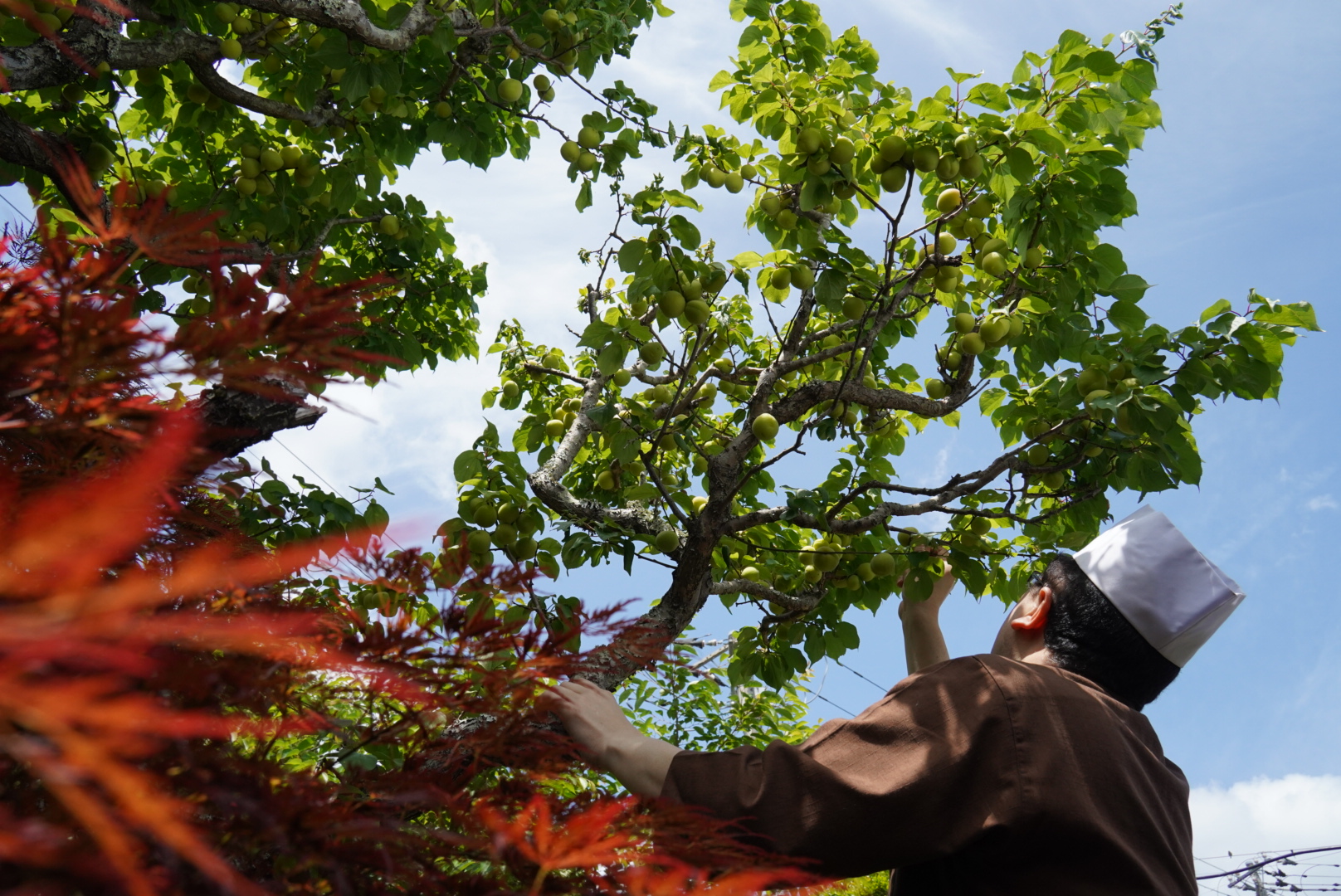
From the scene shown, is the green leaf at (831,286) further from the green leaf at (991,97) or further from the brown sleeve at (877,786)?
the brown sleeve at (877,786)

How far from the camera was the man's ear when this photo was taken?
206cm

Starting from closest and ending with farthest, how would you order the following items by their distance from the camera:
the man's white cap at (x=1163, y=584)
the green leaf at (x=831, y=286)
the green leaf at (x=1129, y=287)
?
the man's white cap at (x=1163, y=584), the green leaf at (x=1129, y=287), the green leaf at (x=831, y=286)

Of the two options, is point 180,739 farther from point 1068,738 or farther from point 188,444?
point 1068,738

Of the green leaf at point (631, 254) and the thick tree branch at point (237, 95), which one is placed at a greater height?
the thick tree branch at point (237, 95)

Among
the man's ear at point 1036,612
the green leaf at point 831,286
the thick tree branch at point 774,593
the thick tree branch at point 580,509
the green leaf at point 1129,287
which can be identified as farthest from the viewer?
the thick tree branch at point 580,509

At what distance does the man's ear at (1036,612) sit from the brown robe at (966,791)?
1.64 feet

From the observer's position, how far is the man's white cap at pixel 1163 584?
6.26ft

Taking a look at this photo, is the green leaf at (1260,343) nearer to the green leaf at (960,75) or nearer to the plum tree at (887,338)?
the plum tree at (887,338)

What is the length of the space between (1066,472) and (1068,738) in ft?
8.45

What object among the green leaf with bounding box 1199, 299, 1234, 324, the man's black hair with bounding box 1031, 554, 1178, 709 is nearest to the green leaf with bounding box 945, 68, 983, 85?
the green leaf with bounding box 1199, 299, 1234, 324

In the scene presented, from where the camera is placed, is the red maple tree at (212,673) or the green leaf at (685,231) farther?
the green leaf at (685,231)

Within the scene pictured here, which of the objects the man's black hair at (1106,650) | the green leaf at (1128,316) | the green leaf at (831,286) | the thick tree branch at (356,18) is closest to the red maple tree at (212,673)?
the man's black hair at (1106,650)

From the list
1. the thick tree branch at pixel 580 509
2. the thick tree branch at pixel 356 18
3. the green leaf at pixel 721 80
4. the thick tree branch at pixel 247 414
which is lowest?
the thick tree branch at pixel 247 414

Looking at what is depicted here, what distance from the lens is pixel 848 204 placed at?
4.00m
